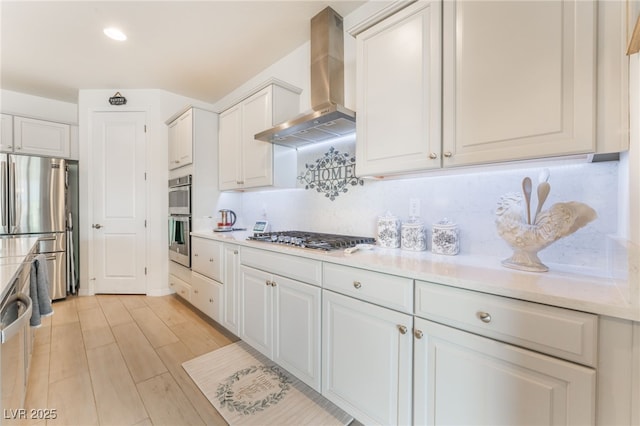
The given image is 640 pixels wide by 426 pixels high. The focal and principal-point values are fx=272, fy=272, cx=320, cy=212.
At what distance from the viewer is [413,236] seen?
5.54 feet

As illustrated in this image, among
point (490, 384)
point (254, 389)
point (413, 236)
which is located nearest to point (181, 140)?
point (254, 389)

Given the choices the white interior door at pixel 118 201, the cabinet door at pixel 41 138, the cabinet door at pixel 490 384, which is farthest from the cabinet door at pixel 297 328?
the cabinet door at pixel 41 138

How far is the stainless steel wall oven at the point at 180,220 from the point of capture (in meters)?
3.07

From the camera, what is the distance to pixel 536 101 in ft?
3.63

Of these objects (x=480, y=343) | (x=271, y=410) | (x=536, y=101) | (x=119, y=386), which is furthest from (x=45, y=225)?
(x=536, y=101)

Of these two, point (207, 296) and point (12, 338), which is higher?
point (12, 338)

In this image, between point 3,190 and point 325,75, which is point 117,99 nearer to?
point 3,190

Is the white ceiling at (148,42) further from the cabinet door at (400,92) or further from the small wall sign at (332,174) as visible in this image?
the small wall sign at (332,174)

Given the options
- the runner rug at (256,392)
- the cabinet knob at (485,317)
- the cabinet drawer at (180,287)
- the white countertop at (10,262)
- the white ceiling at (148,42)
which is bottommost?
the runner rug at (256,392)

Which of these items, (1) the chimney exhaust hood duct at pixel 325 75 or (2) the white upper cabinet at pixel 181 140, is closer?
(1) the chimney exhaust hood duct at pixel 325 75

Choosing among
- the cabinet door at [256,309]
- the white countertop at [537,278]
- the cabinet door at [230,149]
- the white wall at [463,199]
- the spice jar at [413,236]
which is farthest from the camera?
the cabinet door at [230,149]

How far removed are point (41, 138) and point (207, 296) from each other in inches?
129

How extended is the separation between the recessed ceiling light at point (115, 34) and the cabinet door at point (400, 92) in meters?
2.20

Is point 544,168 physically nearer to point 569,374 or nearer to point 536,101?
point 536,101
